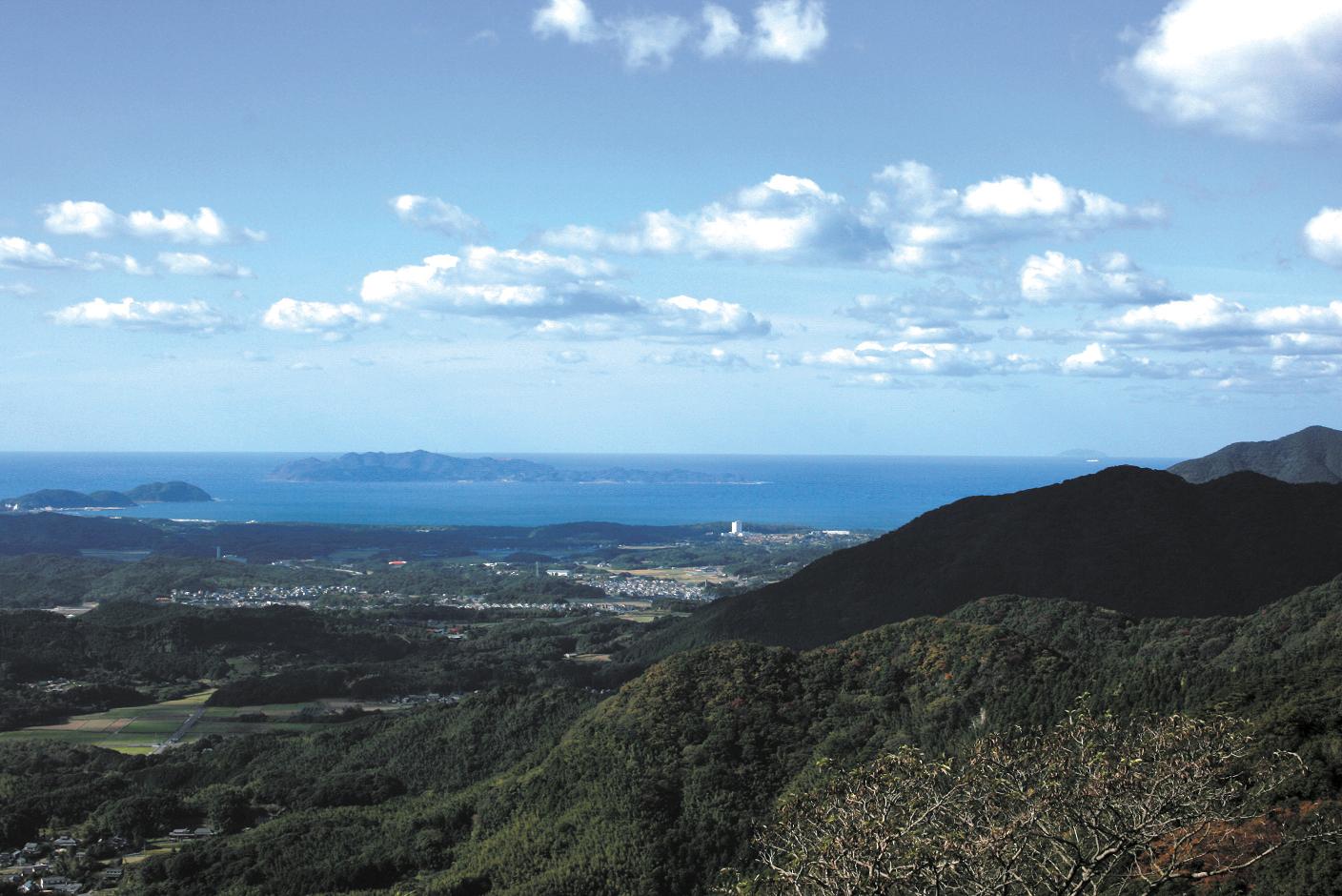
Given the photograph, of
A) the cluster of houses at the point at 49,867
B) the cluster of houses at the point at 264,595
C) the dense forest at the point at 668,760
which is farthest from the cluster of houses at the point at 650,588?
the cluster of houses at the point at 49,867

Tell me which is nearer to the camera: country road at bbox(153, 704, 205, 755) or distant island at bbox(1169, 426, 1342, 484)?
country road at bbox(153, 704, 205, 755)

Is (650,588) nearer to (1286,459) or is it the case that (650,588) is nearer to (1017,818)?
(1286,459)

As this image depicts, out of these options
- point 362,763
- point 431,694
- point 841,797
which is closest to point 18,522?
point 431,694

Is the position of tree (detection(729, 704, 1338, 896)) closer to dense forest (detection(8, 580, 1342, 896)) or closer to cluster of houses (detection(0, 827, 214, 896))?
dense forest (detection(8, 580, 1342, 896))

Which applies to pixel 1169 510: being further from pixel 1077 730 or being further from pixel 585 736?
pixel 1077 730

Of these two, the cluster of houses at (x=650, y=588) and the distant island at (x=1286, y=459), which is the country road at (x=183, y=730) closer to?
the cluster of houses at (x=650, y=588)

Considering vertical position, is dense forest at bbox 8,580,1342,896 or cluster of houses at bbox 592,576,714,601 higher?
dense forest at bbox 8,580,1342,896

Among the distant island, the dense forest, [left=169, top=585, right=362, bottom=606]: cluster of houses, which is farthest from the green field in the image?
the distant island
